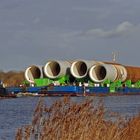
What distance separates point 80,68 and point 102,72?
15.1 feet

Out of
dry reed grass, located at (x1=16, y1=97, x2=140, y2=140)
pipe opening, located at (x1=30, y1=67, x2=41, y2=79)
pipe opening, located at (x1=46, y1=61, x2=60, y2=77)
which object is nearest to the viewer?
dry reed grass, located at (x1=16, y1=97, x2=140, y2=140)

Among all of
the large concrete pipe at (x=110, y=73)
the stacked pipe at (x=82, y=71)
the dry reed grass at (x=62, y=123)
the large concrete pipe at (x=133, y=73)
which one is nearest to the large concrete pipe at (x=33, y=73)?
the stacked pipe at (x=82, y=71)

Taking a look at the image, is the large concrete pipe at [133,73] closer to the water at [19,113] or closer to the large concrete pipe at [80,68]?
the large concrete pipe at [80,68]

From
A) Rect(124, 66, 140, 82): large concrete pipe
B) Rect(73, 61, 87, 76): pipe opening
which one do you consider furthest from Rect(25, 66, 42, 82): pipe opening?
Rect(124, 66, 140, 82): large concrete pipe

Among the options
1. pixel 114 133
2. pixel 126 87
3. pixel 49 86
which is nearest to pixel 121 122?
pixel 114 133

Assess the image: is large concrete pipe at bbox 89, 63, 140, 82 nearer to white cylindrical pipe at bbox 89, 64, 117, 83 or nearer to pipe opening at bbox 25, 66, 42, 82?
white cylindrical pipe at bbox 89, 64, 117, 83

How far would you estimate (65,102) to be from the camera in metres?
10.1

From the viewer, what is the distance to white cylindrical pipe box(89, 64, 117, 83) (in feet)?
364

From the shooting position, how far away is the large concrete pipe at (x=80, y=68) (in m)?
114

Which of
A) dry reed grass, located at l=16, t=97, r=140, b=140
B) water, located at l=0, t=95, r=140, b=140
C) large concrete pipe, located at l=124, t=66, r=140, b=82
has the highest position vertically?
large concrete pipe, located at l=124, t=66, r=140, b=82

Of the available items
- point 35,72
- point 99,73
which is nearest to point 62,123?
point 99,73

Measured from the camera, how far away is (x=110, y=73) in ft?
363

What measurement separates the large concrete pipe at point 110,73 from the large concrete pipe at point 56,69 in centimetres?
586

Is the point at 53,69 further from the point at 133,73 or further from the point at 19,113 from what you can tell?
the point at 19,113
